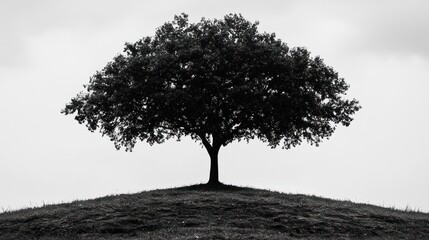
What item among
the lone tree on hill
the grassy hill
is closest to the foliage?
the lone tree on hill

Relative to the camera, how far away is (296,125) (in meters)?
45.0

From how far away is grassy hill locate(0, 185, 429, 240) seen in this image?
94.3 feet

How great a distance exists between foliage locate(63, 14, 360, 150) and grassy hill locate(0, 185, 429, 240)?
7.84 metres

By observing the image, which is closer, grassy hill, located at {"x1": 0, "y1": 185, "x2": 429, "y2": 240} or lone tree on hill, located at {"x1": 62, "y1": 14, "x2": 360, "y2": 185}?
grassy hill, located at {"x1": 0, "y1": 185, "x2": 429, "y2": 240}

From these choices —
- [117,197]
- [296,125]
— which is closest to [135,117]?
[117,197]

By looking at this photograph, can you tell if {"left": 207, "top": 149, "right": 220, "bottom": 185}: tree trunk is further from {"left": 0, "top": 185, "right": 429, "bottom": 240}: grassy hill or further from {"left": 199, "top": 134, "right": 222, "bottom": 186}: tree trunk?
{"left": 0, "top": 185, "right": 429, "bottom": 240}: grassy hill

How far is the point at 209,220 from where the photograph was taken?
101 feet

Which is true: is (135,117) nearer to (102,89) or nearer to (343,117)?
(102,89)

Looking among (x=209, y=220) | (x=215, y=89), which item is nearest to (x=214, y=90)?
(x=215, y=89)

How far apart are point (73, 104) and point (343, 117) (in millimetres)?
23705

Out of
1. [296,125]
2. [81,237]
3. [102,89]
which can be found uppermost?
[102,89]

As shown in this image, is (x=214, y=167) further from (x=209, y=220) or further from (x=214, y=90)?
(x=209, y=220)

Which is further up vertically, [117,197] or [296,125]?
[296,125]

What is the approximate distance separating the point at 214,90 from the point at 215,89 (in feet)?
0.41
